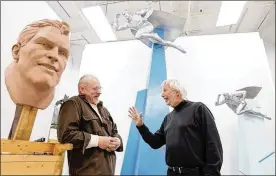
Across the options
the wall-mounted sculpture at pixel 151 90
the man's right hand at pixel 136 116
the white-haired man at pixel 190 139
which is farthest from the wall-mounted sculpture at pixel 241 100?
the man's right hand at pixel 136 116

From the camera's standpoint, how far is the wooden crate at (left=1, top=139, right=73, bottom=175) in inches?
30.1

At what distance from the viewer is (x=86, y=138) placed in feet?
3.42

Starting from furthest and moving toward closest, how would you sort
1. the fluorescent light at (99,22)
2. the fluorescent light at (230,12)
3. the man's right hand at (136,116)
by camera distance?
the fluorescent light at (99,22) < the fluorescent light at (230,12) < the man's right hand at (136,116)

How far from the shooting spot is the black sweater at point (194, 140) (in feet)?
4.41

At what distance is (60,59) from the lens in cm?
116

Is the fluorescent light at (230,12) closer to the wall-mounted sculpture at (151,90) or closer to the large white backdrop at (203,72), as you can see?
the large white backdrop at (203,72)

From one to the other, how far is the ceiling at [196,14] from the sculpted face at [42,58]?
2780mm

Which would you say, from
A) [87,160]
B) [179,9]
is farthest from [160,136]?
[179,9]

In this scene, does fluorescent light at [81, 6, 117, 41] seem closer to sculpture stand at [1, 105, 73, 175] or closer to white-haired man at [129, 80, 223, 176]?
white-haired man at [129, 80, 223, 176]

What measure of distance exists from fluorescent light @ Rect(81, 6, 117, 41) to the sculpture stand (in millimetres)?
2856

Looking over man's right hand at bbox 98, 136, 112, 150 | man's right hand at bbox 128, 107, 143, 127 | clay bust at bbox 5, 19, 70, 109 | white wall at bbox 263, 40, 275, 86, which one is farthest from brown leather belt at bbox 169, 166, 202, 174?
white wall at bbox 263, 40, 275, 86

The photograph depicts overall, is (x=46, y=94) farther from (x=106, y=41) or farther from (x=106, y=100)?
(x=106, y=41)

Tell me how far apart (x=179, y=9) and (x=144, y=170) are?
286 centimetres

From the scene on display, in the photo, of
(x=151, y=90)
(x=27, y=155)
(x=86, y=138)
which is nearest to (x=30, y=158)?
(x=27, y=155)
